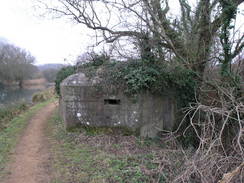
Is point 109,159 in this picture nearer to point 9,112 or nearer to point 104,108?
point 104,108

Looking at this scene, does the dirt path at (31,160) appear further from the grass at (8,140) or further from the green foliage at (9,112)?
the green foliage at (9,112)

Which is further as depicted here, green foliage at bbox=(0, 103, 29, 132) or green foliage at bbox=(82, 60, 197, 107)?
green foliage at bbox=(0, 103, 29, 132)

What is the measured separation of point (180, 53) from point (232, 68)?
1.68 metres

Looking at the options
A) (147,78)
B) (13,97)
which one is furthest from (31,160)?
(13,97)

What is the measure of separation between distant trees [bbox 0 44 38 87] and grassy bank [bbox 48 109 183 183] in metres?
29.3

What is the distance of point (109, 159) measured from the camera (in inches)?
172

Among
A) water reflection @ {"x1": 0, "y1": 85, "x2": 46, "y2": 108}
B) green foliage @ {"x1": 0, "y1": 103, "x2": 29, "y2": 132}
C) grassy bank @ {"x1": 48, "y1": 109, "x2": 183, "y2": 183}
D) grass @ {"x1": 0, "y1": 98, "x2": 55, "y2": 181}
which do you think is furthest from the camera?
water reflection @ {"x1": 0, "y1": 85, "x2": 46, "y2": 108}

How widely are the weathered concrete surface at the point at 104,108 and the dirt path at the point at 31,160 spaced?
3.91ft

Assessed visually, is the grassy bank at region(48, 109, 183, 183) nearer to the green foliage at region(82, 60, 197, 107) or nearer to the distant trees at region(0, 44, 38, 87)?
the green foliage at region(82, 60, 197, 107)

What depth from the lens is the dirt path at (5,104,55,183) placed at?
3792 millimetres

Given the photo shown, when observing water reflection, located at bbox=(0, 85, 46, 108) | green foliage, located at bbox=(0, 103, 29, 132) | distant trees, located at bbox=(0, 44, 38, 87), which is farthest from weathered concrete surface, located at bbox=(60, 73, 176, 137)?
distant trees, located at bbox=(0, 44, 38, 87)

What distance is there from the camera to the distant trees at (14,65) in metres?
30.4

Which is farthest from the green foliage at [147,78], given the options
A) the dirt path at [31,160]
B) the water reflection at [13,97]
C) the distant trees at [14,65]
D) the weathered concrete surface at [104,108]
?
the distant trees at [14,65]

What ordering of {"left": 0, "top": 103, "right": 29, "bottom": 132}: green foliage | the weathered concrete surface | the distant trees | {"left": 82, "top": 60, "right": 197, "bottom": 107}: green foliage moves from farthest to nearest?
the distant trees, {"left": 0, "top": 103, "right": 29, "bottom": 132}: green foliage, the weathered concrete surface, {"left": 82, "top": 60, "right": 197, "bottom": 107}: green foliage
